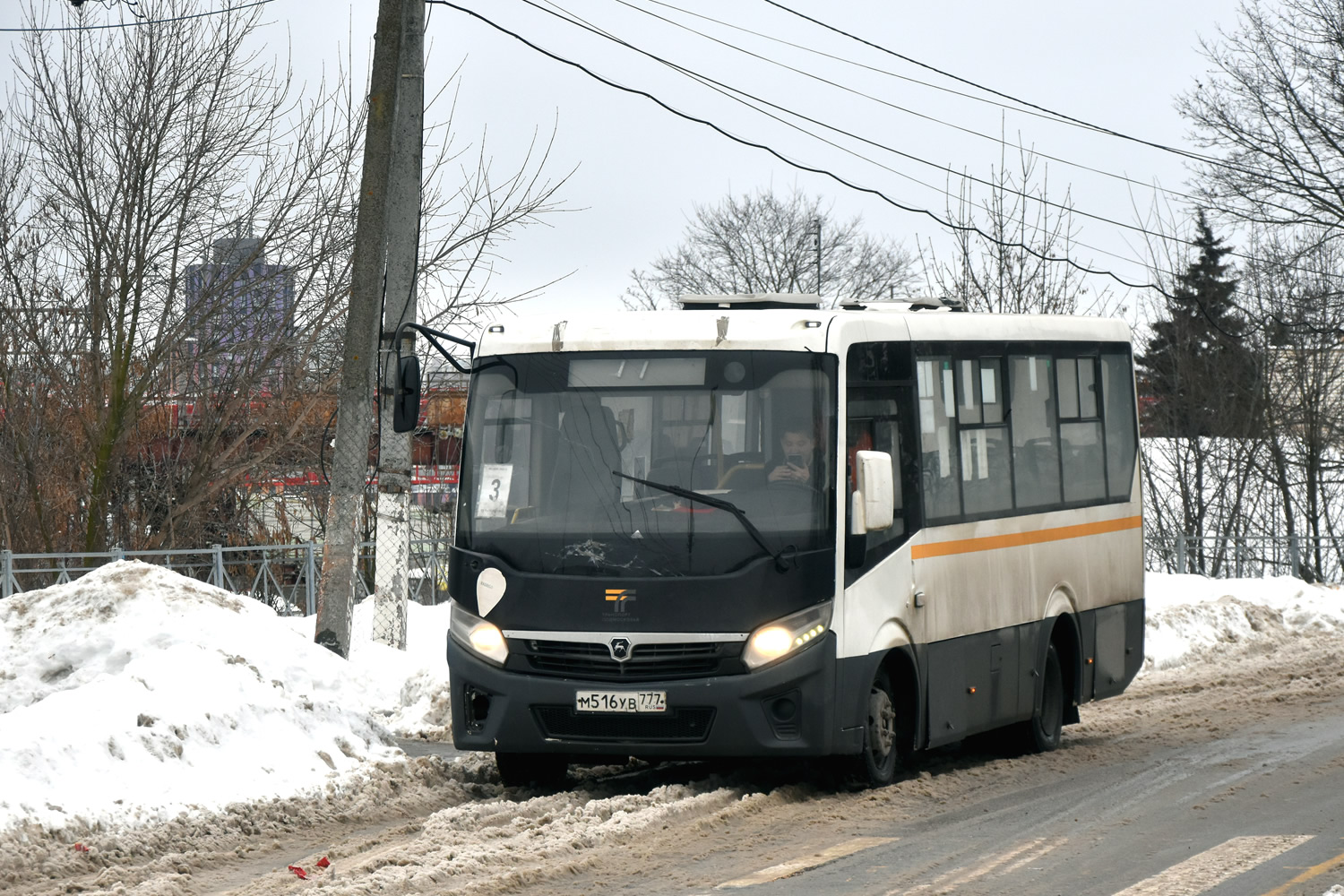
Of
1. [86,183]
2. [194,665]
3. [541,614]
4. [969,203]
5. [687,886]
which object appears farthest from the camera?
[969,203]

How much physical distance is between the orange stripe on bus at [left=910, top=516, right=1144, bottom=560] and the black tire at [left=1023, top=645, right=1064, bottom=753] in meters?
0.79

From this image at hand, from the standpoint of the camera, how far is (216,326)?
904 inches

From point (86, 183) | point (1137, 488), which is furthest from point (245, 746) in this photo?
point (86, 183)

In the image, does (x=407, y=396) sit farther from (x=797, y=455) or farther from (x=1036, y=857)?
(x=1036, y=857)

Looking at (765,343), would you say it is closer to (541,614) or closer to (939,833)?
(541,614)

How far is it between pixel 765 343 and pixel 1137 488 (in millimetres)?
4954

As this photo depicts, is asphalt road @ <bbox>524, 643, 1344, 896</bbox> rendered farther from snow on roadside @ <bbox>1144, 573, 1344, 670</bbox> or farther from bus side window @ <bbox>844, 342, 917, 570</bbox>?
snow on roadside @ <bbox>1144, 573, 1344, 670</bbox>

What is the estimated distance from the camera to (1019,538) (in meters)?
11.0

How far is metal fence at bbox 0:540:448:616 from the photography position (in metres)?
19.5

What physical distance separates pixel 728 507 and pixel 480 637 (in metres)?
1.53

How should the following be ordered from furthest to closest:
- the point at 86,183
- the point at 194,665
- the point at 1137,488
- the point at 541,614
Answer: the point at 86,183, the point at 1137,488, the point at 194,665, the point at 541,614

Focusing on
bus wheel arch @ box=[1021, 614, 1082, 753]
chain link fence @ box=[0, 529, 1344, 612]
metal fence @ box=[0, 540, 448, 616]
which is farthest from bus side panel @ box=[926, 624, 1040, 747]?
metal fence @ box=[0, 540, 448, 616]

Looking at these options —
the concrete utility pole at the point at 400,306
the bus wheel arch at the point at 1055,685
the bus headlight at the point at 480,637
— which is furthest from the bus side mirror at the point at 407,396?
the bus wheel arch at the point at 1055,685

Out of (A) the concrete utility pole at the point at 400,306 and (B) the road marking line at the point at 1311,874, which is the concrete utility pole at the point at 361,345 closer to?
(A) the concrete utility pole at the point at 400,306
